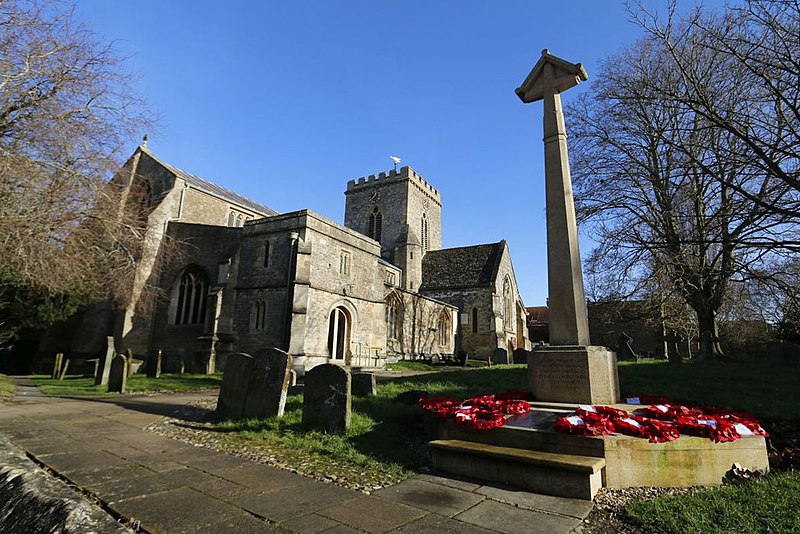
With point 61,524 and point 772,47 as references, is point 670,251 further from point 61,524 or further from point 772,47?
point 61,524

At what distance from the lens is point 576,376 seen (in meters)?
5.41

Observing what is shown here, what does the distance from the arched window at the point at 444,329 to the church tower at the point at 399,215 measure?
4804mm

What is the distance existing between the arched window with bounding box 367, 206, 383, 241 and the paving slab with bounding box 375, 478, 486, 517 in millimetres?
36103

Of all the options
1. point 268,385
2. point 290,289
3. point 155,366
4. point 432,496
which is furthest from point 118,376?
point 432,496

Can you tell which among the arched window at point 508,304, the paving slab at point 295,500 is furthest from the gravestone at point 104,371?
the arched window at point 508,304

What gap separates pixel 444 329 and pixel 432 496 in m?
28.1

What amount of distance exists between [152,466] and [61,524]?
220cm

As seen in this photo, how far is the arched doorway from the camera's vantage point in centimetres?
2058

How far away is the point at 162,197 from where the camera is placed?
70.8 ft

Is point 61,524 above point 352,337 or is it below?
below

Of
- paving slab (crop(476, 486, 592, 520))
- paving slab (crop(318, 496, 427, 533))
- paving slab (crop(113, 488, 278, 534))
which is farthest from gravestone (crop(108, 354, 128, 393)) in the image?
paving slab (crop(476, 486, 592, 520))

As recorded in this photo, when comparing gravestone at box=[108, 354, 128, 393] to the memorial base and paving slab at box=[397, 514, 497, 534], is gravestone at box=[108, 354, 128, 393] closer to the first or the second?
the memorial base

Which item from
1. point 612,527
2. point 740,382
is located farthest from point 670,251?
point 612,527

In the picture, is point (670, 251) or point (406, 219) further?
point (406, 219)
